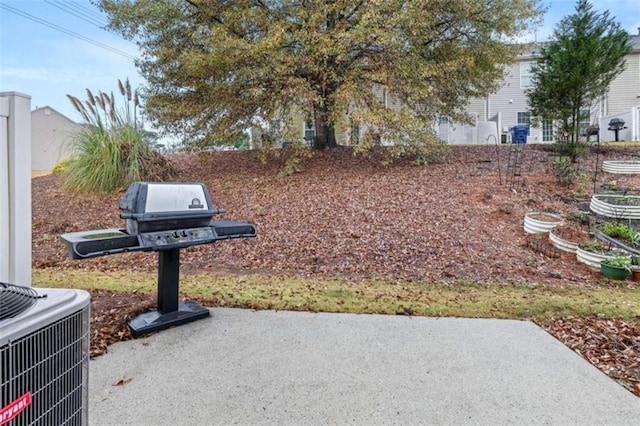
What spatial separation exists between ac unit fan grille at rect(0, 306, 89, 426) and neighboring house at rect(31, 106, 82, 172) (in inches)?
291

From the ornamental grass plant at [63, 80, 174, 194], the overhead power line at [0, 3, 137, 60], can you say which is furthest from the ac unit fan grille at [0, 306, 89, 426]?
the ornamental grass plant at [63, 80, 174, 194]

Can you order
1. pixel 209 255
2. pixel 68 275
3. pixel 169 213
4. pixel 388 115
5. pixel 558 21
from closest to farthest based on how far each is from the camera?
1. pixel 169 213
2. pixel 68 275
3. pixel 209 255
4. pixel 388 115
5. pixel 558 21

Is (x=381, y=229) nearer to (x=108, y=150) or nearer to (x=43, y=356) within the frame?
(x=43, y=356)

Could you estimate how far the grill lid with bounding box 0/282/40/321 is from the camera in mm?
1033

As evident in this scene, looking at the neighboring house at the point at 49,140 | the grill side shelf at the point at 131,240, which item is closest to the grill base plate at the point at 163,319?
the grill side shelf at the point at 131,240

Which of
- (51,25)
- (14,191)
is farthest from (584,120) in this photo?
(14,191)

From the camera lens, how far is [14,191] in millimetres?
1815

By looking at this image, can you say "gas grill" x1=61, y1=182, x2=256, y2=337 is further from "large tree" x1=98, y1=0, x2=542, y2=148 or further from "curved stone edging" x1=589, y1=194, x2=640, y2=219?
"curved stone edging" x1=589, y1=194, x2=640, y2=219

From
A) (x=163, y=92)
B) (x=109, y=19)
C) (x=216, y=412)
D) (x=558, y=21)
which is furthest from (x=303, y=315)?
(x=558, y=21)

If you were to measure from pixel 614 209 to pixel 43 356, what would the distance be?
269 inches

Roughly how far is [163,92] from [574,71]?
8890mm

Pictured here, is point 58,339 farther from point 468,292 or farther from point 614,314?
point 614,314

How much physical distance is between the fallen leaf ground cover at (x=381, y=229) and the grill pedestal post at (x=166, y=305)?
0.51ft

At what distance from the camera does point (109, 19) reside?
7.35m
